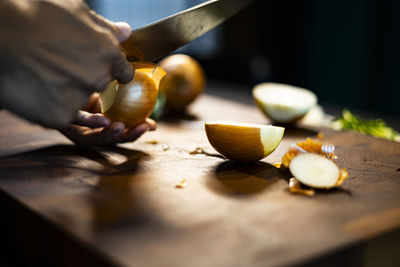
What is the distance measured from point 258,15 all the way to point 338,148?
242 centimetres

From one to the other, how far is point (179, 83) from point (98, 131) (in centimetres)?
44

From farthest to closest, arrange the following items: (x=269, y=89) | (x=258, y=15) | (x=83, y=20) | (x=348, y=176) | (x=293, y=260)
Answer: (x=258, y=15) < (x=269, y=89) < (x=348, y=176) < (x=83, y=20) < (x=293, y=260)

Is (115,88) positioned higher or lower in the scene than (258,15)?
lower

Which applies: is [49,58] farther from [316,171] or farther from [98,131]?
[316,171]

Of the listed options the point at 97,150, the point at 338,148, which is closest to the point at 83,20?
the point at 97,150

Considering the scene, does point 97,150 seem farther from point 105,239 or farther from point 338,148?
point 338,148

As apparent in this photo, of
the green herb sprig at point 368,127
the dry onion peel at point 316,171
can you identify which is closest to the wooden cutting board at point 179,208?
the dry onion peel at point 316,171

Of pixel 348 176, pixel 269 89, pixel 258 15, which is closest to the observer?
pixel 348 176

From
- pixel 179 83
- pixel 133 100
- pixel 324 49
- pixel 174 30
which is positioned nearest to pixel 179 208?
pixel 133 100

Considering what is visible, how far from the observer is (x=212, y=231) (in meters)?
0.65

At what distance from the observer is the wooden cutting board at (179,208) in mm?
607

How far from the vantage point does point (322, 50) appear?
3.10 meters

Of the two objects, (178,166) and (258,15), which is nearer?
(178,166)

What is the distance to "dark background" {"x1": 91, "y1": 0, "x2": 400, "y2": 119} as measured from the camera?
282cm
